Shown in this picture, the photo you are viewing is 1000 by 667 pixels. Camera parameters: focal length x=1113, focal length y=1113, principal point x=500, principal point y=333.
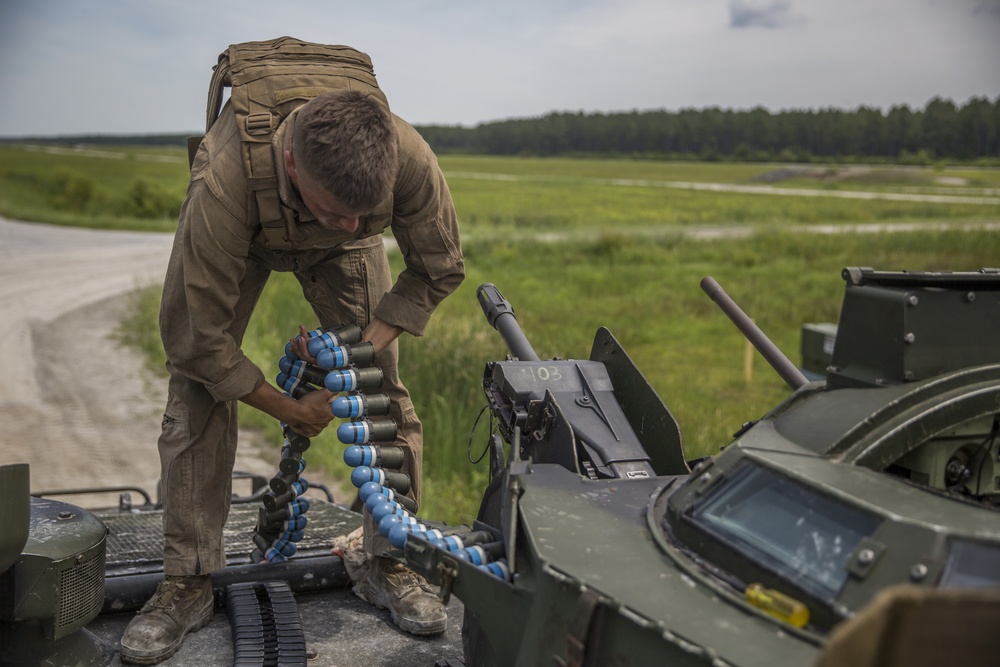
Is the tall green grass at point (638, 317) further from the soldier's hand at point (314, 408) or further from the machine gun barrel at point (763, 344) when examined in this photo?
the machine gun barrel at point (763, 344)

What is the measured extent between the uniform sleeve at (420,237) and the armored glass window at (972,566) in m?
2.24

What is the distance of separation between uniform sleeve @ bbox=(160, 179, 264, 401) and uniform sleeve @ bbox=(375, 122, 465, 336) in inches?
22.4

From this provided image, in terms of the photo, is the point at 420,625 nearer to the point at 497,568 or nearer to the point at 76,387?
the point at 497,568

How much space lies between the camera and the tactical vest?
355 centimetres

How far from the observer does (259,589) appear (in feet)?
13.8

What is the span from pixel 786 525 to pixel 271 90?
2.20m

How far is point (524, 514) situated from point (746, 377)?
10.5 m

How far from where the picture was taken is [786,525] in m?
2.51

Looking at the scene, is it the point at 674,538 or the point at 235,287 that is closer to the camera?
the point at 674,538

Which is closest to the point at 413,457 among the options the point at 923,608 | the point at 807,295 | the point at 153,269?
the point at 923,608

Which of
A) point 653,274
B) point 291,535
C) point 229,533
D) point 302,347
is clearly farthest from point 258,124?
point 653,274

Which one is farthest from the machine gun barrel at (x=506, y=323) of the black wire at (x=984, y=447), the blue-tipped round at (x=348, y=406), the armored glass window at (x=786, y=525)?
the black wire at (x=984, y=447)

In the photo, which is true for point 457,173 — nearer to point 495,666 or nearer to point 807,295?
point 807,295

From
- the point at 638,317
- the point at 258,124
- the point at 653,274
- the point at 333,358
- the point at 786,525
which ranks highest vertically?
the point at 258,124
